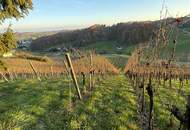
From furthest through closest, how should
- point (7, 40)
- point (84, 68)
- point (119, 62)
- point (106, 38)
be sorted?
point (106, 38)
point (119, 62)
point (84, 68)
point (7, 40)

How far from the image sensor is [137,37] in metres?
136

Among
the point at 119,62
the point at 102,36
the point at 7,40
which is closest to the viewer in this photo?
the point at 7,40

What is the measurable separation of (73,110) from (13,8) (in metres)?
6.04

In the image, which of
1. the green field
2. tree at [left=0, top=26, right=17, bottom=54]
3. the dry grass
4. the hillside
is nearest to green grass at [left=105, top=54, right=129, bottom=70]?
the dry grass

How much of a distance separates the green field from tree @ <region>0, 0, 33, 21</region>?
13.1 feet

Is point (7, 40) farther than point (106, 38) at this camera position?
No

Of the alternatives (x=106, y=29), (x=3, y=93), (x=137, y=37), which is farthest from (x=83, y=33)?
(x=3, y=93)

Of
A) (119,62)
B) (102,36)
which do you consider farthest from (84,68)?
(102,36)

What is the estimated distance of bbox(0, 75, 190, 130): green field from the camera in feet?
42.1

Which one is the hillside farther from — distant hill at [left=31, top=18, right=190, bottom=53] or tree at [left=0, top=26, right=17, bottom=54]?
tree at [left=0, top=26, right=17, bottom=54]

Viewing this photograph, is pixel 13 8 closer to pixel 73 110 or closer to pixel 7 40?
pixel 7 40

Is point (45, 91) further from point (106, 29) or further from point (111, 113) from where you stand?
point (106, 29)

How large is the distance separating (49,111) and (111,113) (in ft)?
8.35

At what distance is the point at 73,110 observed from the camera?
1456 cm
